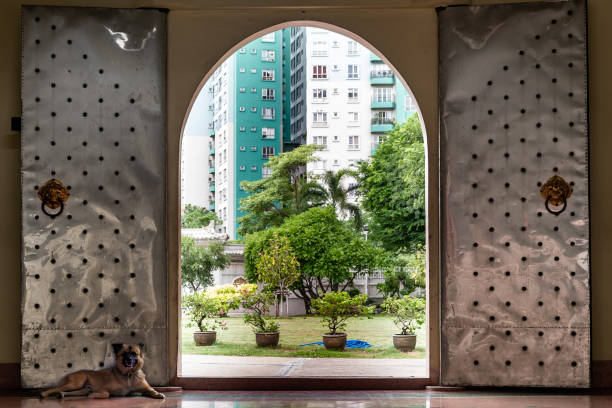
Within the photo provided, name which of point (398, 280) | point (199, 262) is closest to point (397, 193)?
point (398, 280)

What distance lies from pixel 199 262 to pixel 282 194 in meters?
6.68

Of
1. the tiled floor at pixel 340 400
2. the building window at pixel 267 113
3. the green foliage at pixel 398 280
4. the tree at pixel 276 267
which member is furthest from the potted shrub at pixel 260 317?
the building window at pixel 267 113

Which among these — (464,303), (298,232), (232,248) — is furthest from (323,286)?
(464,303)

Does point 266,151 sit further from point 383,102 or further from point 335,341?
point 335,341

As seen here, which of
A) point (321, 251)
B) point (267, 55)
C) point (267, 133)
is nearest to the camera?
point (321, 251)

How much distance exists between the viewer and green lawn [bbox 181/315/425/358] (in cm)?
1143

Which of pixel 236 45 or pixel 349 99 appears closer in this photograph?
pixel 236 45

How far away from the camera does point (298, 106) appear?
1388 inches

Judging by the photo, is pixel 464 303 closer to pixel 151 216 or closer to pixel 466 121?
pixel 466 121

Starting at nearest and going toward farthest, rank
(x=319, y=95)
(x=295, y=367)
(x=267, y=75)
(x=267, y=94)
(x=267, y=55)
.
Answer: (x=295, y=367), (x=319, y=95), (x=267, y=94), (x=267, y=75), (x=267, y=55)

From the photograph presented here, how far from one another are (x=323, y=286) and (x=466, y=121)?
48.7 feet

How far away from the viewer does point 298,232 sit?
18469mm

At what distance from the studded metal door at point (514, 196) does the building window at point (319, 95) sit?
2810cm

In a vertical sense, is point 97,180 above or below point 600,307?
above
